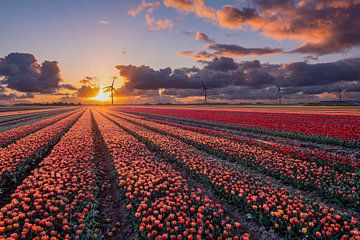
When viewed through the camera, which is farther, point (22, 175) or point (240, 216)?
point (22, 175)

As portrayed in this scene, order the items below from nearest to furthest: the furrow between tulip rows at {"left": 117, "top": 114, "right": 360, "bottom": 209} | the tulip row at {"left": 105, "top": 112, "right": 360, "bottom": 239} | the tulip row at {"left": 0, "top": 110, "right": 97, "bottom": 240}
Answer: the tulip row at {"left": 0, "top": 110, "right": 97, "bottom": 240}
the tulip row at {"left": 105, "top": 112, "right": 360, "bottom": 239}
the furrow between tulip rows at {"left": 117, "top": 114, "right": 360, "bottom": 209}

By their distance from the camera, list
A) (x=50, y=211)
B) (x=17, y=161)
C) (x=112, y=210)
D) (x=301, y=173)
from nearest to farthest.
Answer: (x=50, y=211) → (x=112, y=210) → (x=301, y=173) → (x=17, y=161)

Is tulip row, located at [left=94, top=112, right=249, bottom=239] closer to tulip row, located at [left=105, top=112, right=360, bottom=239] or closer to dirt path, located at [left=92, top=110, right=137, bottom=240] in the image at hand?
dirt path, located at [left=92, top=110, right=137, bottom=240]

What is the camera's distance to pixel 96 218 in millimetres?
6809

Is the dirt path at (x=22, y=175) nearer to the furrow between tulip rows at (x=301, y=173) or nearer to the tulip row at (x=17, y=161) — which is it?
the tulip row at (x=17, y=161)

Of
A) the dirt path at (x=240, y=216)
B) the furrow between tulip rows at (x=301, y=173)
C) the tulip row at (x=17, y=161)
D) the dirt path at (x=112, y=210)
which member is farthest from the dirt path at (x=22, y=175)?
A: the furrow between tulip rows at (x=301, y=173)

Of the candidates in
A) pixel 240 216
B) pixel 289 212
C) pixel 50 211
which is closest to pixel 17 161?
pixel 50 211

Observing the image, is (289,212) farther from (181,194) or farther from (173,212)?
(181,194)

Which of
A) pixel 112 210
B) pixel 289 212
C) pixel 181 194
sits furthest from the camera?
pixel 181 194

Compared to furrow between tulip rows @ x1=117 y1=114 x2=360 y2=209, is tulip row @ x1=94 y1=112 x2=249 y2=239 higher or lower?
higher

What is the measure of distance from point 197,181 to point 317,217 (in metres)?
4.64

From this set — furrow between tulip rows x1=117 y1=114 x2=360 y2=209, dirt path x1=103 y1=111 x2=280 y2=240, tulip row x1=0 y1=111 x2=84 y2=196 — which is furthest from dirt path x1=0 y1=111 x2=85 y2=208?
furrow between tulip rows x1=117 y1=114 x2=360 y2=209

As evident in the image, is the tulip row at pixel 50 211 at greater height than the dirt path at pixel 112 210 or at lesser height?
Answer: greater

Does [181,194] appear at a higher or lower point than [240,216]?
higher
